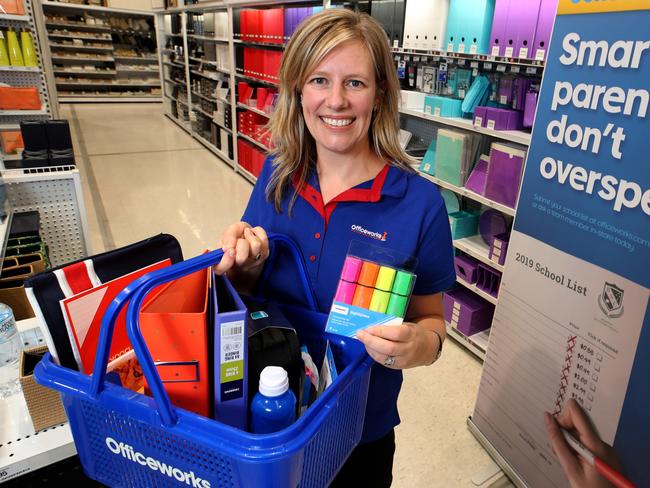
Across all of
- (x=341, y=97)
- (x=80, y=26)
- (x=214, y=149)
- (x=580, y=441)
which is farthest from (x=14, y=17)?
(x=80, y=26)

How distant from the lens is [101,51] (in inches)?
496

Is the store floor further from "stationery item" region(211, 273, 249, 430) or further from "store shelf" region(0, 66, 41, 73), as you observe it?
"stationery item" region(211, 273, 249, 430)

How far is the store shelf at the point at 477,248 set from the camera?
2.81 meters

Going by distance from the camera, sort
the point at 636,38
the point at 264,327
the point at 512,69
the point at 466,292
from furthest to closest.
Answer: the point at 466,292 → the point at 512,69 → the point at 636,38 → the point at 264,327

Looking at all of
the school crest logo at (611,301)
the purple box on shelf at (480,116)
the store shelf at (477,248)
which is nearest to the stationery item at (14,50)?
the purple box on shelf at (480,116)

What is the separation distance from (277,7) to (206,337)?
5510 mm

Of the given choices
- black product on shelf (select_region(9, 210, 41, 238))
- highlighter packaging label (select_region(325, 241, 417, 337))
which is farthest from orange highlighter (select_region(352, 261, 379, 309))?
black product on shelf (select_region(9, 210, 41, 238))

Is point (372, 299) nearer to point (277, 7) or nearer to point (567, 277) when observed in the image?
point (567, 277)

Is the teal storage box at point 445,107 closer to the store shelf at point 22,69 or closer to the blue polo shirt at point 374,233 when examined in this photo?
the blue polo shirt at point 374,233

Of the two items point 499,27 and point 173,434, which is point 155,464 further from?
point 499,27

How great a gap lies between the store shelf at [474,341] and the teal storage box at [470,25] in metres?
1.72

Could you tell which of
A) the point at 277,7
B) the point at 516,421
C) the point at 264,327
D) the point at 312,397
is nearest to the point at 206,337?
the point at 264,327

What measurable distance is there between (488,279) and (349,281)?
2.32m

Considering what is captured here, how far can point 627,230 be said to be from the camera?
→ 1.45m
